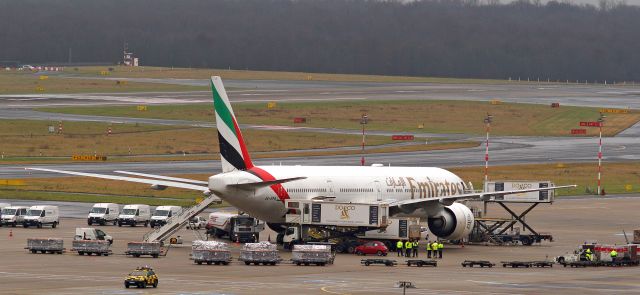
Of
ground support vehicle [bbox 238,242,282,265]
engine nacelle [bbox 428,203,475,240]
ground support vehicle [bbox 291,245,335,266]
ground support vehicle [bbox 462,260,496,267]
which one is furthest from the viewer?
engine nacelle [bbox 428,203,475,240]

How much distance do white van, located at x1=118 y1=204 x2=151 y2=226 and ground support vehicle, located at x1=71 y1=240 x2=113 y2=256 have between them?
20.2 m

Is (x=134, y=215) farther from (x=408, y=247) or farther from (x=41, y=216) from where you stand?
(x=408, y=247)

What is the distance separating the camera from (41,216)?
81688 mm

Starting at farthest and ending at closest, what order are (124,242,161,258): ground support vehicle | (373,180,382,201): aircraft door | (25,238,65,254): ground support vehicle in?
(373,180,382,201): aircraft door < (25,238,65,254): ground support vehicle < (124,242,161,258): ground support vehicle

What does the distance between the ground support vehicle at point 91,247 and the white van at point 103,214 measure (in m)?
18.9

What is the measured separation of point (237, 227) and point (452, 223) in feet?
42.4

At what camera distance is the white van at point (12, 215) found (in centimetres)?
8281

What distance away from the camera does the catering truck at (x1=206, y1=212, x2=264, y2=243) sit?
75312 millimetres

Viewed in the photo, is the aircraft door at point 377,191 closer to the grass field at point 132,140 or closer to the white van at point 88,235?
the white van at point 88,235

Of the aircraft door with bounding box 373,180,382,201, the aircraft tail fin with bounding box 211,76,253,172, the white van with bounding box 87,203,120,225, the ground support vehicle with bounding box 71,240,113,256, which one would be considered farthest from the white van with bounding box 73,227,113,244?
the aircraft door with bounding box 373,180,382,201

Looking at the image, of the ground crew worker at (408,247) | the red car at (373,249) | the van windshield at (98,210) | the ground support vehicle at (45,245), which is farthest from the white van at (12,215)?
the ground crew worker at (408,247)

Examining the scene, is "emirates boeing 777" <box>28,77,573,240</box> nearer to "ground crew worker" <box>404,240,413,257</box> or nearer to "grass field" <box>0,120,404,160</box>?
"ground crew worker" <box>404,240,413,257</box>

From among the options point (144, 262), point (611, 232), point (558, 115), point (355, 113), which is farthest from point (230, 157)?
point (558, 115)

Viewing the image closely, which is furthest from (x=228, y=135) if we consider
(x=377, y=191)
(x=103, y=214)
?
(x=103, y=214)
